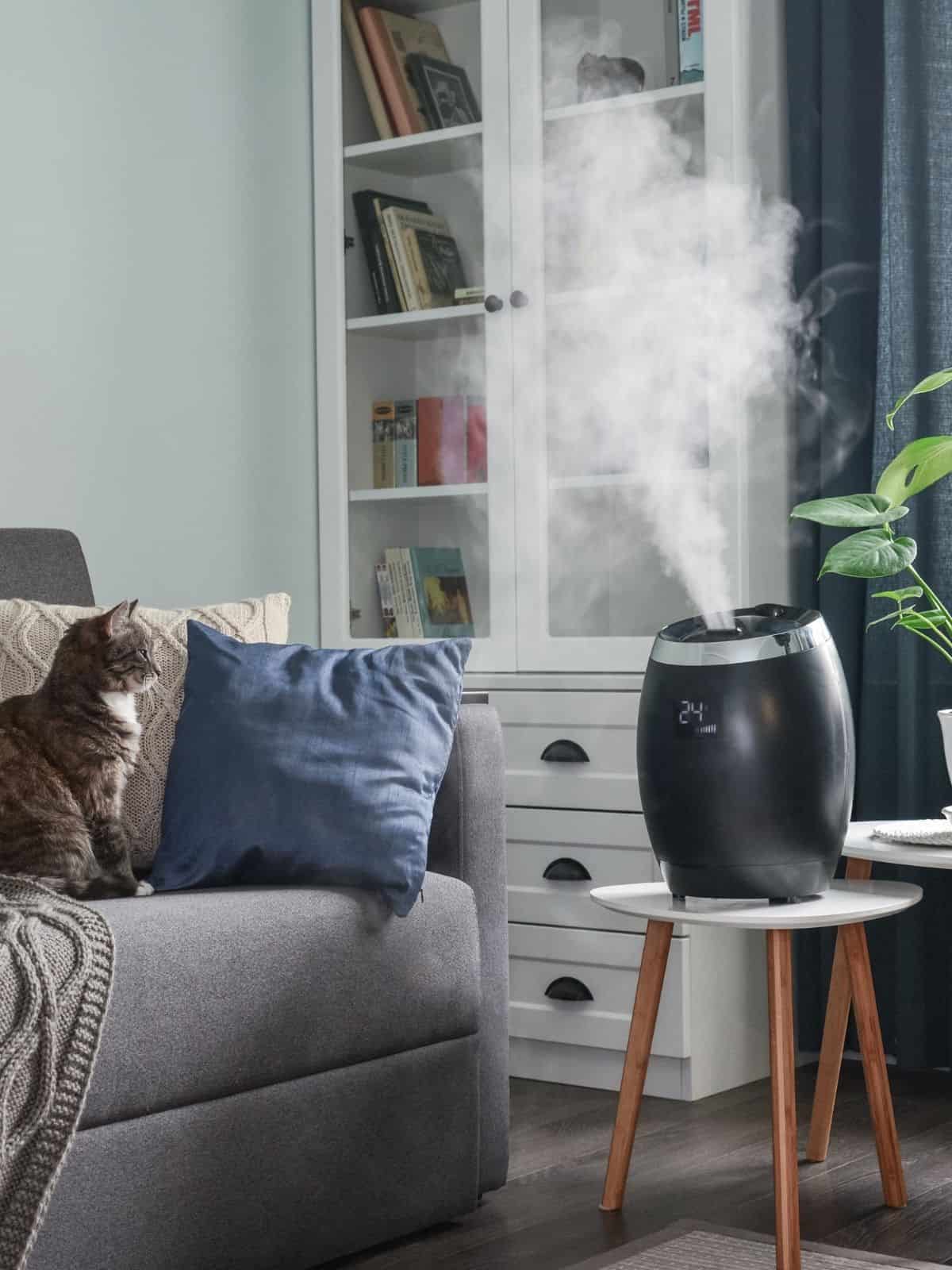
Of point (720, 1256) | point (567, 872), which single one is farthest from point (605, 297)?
point (720, 1256)

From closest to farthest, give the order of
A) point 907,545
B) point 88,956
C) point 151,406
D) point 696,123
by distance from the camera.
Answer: point 88,956 → point 907,545 → point 696,123 → point 151,406

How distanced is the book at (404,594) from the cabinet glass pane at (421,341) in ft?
0.06

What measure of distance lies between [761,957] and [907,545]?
98 centimetres

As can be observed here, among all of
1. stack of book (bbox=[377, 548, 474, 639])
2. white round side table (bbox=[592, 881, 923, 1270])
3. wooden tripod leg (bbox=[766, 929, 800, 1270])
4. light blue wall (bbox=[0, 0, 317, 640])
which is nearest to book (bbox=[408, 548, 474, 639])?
stack of book (bbox=[377, 548, 474, 639])

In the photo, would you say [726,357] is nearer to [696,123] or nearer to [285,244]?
[696,123]

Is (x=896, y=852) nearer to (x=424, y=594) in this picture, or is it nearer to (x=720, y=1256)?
(x=720, y=1256)

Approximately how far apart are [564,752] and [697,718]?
911 mm

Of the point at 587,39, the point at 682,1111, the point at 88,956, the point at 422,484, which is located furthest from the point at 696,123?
the point at 88,956

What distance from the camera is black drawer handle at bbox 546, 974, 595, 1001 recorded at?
8.89 feet

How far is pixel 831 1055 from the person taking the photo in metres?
2.27

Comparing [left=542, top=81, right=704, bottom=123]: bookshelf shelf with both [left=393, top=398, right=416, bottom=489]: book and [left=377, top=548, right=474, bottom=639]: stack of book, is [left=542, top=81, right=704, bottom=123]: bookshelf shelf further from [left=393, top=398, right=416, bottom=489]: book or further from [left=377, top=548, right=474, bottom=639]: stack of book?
[left=377, top=548, right=474, bottom=639]: stack of book

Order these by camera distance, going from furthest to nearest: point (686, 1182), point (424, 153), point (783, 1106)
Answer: point (424, 153)
point (686, 1182)
point (783, 1106)

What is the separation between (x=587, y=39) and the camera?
113 inches

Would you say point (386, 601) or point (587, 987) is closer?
point (587, 987)
